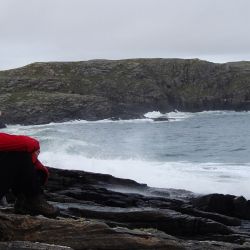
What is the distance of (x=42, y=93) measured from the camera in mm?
122125

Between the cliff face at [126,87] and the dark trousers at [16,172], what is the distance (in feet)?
342

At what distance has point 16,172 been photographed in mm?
6820

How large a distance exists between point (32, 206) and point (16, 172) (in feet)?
3.26

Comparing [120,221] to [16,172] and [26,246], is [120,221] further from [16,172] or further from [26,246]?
[16,172]

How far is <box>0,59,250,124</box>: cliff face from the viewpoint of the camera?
116m

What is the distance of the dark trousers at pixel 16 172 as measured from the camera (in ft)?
22.0

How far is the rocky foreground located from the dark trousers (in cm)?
84

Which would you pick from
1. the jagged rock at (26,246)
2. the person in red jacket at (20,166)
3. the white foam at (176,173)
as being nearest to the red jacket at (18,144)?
the person in red jacket at (20,166)

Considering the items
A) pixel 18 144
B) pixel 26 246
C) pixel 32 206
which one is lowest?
pixel 26 246

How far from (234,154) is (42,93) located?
274ft

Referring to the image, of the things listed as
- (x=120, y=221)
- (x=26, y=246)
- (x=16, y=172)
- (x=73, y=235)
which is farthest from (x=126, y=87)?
(x=16, y=172)

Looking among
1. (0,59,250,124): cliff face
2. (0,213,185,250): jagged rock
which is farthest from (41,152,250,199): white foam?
(0,59,250,124): cliff face

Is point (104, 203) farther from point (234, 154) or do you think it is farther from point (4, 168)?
point (234, 154)

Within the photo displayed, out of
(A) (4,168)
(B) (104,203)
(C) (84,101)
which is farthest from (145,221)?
(C) (84,101)
